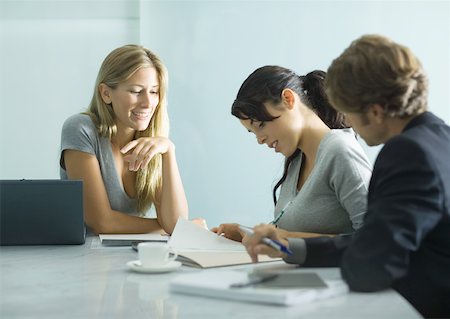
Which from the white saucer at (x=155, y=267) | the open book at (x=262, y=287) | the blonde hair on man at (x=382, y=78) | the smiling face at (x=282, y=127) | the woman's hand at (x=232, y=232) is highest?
the blonde hair on man at (x=382, y=78)

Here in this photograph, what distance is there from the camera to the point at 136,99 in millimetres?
2895

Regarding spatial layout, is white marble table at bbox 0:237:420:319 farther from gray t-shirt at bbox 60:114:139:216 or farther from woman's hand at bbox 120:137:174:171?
gray t-shirt at bbox 60:114:139:216

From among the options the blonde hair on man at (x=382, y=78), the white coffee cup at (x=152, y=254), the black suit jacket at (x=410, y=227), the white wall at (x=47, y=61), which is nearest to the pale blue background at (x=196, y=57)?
the white wall at (x=47, y=61)

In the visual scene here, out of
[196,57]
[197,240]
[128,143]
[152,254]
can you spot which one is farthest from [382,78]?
[196,57]

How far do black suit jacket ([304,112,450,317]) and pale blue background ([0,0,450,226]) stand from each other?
275 centimetres

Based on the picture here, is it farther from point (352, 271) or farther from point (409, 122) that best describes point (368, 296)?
point (409, 122)

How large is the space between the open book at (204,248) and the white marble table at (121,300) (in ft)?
0.25

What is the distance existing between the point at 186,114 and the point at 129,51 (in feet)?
4.47

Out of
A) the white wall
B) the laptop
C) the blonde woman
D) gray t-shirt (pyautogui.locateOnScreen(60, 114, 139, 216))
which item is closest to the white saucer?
the laptop

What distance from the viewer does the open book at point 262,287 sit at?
1387mm

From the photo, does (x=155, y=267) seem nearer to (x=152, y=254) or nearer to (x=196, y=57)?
(x=152, y=254)

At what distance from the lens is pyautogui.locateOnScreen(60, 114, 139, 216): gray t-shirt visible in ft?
9.14

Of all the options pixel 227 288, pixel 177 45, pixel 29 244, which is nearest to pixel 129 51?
pixel 29 244

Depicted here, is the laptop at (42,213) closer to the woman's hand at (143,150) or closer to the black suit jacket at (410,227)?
the woman's hand at (143,150)
